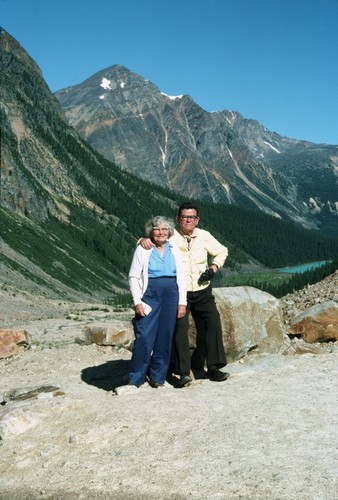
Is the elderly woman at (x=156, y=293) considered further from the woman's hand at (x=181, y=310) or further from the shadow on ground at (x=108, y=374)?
the shadow on ground at (x=108, y=374)

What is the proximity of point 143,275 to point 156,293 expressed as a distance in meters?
0.48

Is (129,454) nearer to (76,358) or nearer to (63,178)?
(76,358)

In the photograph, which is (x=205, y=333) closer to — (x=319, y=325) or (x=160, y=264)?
(x=160, y=264)

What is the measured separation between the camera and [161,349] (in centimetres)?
1142

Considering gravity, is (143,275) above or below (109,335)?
above

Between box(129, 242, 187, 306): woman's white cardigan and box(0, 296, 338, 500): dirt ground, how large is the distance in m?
2.02

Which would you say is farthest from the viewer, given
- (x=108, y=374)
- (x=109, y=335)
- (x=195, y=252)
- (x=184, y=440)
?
(x=109, y=335)

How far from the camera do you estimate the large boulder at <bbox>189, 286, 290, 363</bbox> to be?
14.3 metres

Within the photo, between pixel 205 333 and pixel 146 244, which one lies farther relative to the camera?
pixel 205 333

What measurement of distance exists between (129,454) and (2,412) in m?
3.36

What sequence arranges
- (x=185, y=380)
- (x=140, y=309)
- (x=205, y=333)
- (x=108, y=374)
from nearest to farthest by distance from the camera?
1. (x=140, y=309)
2. (x=185, y=380)
3. (x=205, y=333)
4. (x=108, y=374)

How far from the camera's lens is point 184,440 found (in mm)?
8375

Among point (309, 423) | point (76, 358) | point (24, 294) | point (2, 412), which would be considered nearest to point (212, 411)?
point (309, 423)

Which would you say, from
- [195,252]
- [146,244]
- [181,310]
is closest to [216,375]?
[181,310]
